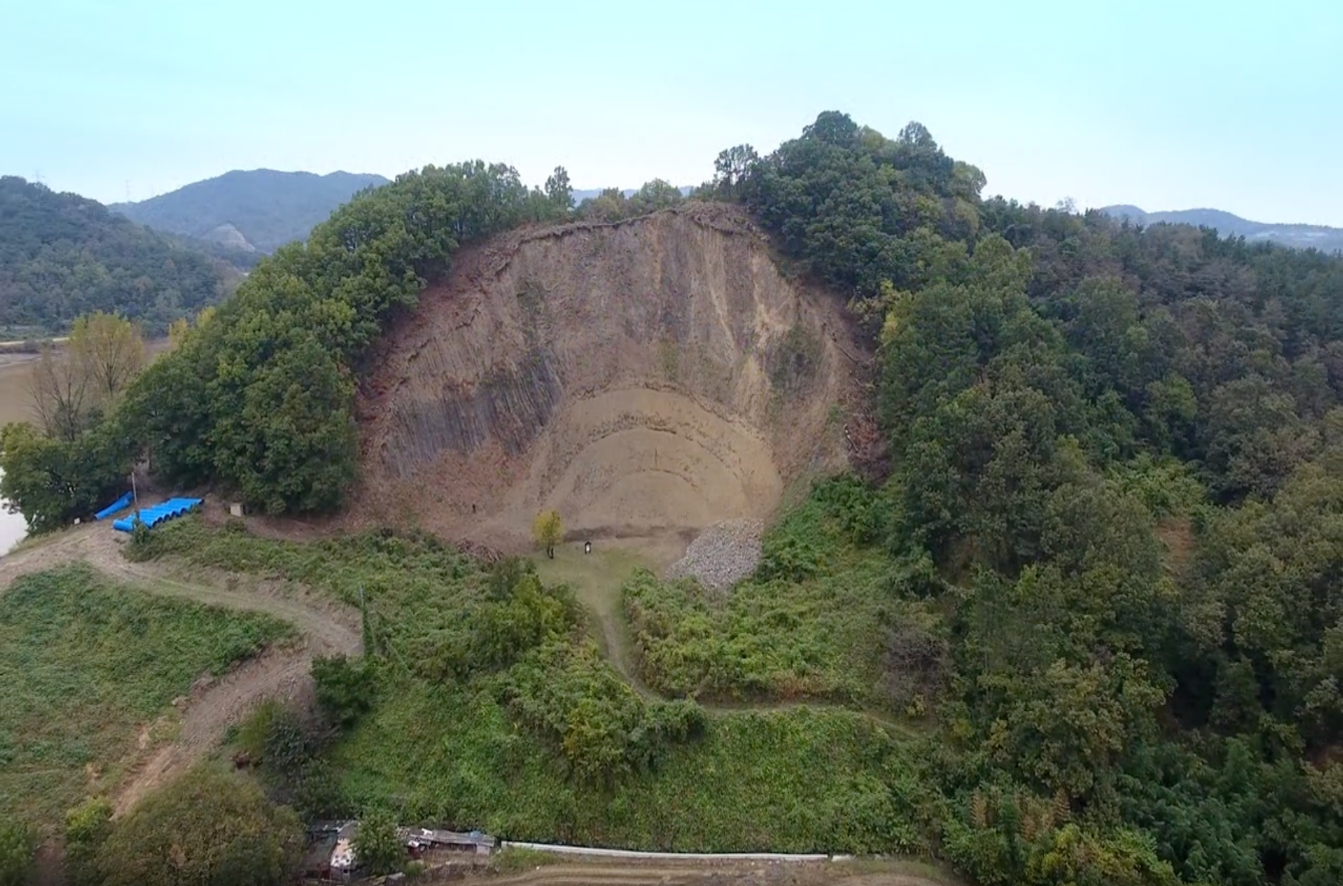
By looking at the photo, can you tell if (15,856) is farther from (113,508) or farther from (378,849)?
(113,508)

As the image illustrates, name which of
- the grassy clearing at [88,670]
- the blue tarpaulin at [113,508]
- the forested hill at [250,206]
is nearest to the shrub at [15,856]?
the grassy clearing at [88,670]

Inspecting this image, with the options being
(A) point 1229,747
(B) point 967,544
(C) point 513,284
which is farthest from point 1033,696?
(C) point 513,284

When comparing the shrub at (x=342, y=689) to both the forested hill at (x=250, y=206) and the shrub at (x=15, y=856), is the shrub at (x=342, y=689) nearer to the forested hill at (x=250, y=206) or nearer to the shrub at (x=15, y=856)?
the shrub at (x=15, y=856)

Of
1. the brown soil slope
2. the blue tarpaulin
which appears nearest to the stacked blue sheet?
the blue tarpaulin

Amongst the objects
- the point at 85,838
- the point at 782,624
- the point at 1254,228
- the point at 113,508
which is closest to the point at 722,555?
the point at 782,624

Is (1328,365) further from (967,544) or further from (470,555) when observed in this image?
(470,555)

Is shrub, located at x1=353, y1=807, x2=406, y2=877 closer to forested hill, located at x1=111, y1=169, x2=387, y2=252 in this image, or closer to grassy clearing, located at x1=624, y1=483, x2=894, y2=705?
grassy clearing, located at x1=624, y1=483, x2=894, y2=705
